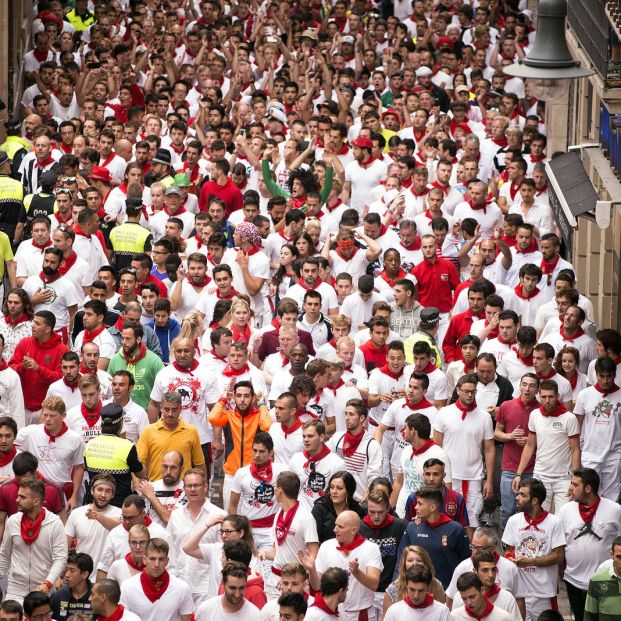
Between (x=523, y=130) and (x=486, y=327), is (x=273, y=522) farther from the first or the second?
(x=523, y=130)

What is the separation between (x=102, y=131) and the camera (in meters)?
22.9

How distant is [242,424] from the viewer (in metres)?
15.4

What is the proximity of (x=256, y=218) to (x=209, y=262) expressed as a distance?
1169mm

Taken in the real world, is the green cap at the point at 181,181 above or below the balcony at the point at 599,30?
below

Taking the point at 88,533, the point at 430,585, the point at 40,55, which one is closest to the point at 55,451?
the point at 88,533

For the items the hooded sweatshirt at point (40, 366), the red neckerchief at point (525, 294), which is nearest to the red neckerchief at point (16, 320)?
the hooded sweatshirt at point (40, 366)

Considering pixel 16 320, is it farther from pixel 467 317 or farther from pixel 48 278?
pixel 467 317

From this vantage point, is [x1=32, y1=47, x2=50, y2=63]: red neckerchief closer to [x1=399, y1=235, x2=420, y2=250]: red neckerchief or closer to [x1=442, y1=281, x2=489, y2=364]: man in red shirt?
[x1=399, y1=235, x2=420, y2=250]: red neckerchief

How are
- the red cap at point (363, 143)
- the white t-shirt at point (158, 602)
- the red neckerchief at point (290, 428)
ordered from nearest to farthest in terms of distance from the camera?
the white t-shirt at point (158, 602) → the red neckerchief at point (290, 428) → the red cap at point (363, 143)

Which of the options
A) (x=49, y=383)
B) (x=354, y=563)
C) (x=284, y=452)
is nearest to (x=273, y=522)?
(x=284, y=452)

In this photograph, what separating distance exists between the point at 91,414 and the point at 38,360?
1388mm

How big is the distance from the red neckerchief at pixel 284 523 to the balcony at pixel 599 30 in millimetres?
5913

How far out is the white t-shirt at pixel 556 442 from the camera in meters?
15.6

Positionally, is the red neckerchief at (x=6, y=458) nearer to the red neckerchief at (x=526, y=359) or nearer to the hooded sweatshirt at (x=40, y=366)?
the hooded sweatshirt at (x=40, y=366)
